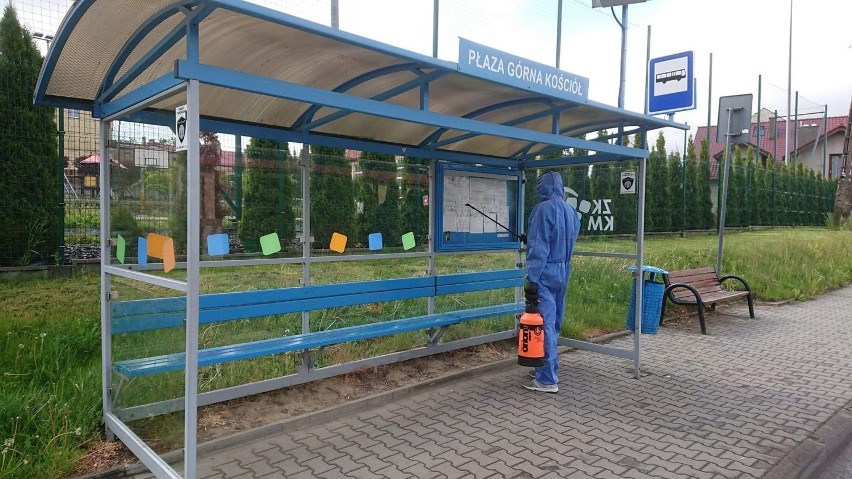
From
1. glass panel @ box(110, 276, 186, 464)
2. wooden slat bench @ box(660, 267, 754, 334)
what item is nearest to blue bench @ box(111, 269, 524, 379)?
glass panel @ box(110, 276, 186, 464)

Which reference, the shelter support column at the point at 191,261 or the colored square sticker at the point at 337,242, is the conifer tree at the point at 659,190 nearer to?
the colored square sticker at the point at 337,242

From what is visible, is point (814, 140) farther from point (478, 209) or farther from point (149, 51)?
point (149, 51)

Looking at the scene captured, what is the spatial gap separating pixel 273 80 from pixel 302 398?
264cm

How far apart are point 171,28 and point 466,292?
3.79 meters

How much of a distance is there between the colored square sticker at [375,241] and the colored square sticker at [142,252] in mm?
2142

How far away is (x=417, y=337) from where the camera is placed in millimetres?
5840

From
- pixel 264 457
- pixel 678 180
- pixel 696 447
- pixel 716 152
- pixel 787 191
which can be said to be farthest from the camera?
pixel 716 152

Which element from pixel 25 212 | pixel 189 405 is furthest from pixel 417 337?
pixel 25 212

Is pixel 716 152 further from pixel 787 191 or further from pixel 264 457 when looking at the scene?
pixel 264 457

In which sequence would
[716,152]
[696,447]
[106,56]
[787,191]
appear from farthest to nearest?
[716,152] < [787,191] < [696,447] < [106,56]

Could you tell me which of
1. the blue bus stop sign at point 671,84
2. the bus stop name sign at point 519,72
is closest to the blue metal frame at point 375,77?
the bus stop name sign at point 519,72

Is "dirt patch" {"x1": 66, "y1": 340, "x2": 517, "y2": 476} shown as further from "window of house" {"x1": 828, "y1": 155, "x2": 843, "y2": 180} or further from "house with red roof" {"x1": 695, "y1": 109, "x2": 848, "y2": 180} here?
"window of house" {"x1": 828, "y1": 155, "x2": 843, "y2": 180}

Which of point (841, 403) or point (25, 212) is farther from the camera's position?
point (25, 212)

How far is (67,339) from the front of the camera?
451cm
